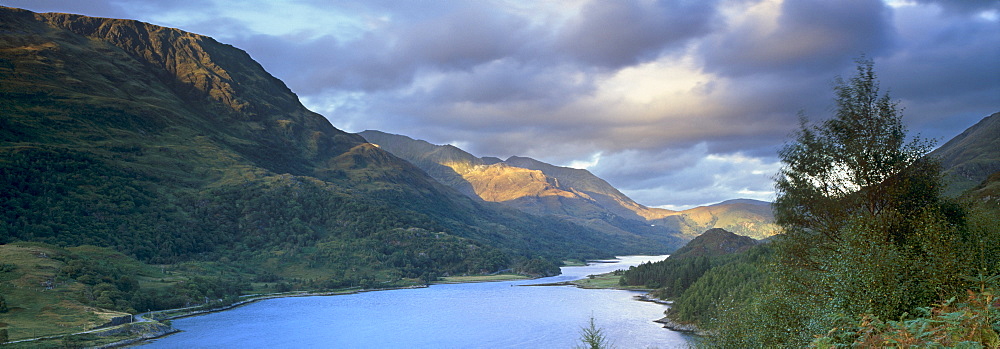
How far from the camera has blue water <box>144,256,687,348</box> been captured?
114000 mm

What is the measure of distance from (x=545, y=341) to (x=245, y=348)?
58.7 m

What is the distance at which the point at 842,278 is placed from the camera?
97.1 feet

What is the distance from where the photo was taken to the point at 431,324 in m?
140

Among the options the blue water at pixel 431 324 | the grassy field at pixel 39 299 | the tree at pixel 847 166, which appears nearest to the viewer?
the tree at pixel 847 166

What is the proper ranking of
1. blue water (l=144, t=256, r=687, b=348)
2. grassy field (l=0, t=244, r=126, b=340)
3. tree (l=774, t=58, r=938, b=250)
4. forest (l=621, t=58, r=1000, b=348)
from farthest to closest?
blue water (l=144, t=256, r=687, b=348) < grassy field (l=0, t=244, r=126, b=340) < tree (l=774, t=58, r=938, b=250) < forest (l=621, t=58, r=1000, b=348)

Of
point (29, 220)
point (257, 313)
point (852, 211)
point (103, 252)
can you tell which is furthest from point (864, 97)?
point (29, 220)

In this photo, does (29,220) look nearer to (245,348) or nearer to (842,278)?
(245,348)

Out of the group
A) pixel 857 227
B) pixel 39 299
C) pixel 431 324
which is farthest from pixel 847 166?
pixel 39 299

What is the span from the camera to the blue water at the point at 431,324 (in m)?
114

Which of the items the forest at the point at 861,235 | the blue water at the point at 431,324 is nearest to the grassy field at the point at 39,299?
the blue water at the point at 431,324

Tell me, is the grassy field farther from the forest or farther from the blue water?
the forest

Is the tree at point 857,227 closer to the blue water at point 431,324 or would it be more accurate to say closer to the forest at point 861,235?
the forest at point 861,235

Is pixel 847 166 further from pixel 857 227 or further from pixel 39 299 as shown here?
pixel 39 299

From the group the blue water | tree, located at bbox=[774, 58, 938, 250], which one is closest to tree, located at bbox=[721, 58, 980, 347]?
tree, located at bbox=[774, 58, 938, 250]
